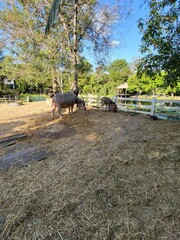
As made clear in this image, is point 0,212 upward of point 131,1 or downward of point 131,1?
downward

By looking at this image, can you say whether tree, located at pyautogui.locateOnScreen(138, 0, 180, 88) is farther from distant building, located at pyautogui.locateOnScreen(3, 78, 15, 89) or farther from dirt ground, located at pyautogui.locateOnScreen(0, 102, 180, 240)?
distant building, located at pyautogui.locateOnScreen(3, 78, 15, 89)

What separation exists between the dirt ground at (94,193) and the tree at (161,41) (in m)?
1.54

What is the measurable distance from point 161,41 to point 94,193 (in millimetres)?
2735

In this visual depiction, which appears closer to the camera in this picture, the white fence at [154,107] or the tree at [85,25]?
the white fence at [154,107]

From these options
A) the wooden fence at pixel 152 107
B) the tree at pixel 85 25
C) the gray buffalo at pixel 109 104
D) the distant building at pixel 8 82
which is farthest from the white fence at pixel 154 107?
the distant building at pixel 8 82

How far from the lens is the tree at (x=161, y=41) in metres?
2.53

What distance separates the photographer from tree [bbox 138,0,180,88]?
8.29ft

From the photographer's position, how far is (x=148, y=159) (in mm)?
2793

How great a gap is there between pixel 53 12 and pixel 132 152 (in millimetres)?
3168

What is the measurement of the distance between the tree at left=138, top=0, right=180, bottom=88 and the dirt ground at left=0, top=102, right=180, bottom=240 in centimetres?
154

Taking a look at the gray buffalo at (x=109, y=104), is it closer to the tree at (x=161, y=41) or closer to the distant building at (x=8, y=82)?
the tree at (x=161, y=41)

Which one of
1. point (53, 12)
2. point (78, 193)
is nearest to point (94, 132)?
point (78, 193)

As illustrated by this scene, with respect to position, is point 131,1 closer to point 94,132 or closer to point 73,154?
point 94,132

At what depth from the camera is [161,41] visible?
258 centimetres
